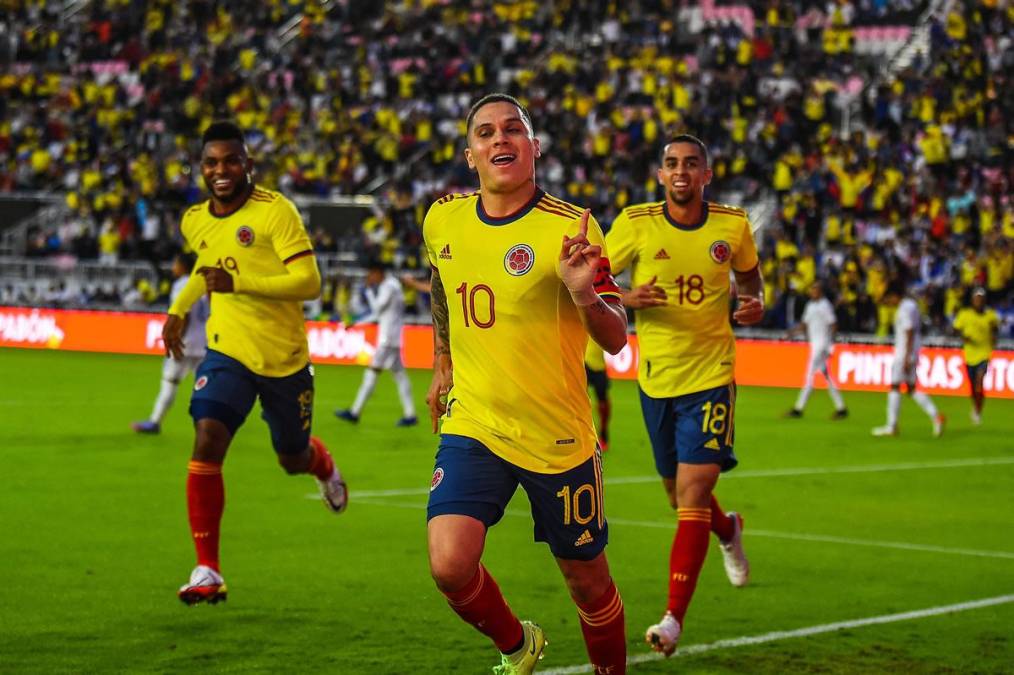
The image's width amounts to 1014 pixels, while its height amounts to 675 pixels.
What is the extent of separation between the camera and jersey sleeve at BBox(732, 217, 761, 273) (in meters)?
9.05

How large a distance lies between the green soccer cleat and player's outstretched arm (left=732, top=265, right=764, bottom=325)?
2.86 meters

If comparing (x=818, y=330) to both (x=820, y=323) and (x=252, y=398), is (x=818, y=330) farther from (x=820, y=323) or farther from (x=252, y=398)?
(x=252, y=398)

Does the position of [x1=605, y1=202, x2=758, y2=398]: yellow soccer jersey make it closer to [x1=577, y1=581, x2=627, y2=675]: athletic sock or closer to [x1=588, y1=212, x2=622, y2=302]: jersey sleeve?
[x1=577, y1=581, x2=627, y2=675]: athletic sock

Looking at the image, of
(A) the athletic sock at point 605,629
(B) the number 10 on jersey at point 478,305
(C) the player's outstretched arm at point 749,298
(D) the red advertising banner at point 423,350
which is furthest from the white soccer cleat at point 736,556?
(D) the red advertising banner at point 423,350

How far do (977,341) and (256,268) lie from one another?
17.4 meters

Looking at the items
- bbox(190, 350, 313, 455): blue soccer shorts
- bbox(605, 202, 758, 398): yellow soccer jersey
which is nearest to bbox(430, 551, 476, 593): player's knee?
bbox(605, 202, 758, 398): yellow soccer jersey

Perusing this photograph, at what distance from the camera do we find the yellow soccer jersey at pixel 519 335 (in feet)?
20.1

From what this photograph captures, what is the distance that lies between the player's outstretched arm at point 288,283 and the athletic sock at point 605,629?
3611 mm

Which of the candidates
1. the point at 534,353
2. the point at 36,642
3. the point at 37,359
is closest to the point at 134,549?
the point at 36,642

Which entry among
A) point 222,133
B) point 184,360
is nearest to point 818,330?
point 184,360

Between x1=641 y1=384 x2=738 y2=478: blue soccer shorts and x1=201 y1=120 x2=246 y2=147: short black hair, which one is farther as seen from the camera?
x1=201 y1=120 x2=246 y2=147: short black hair

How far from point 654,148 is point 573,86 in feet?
13.5

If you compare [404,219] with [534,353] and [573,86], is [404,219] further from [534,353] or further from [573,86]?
[534,353]

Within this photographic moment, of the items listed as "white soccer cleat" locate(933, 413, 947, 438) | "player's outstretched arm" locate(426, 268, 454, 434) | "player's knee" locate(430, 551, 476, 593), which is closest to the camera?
"player's knee" locate(430, 551, 476, 593)
